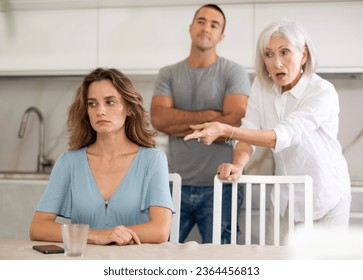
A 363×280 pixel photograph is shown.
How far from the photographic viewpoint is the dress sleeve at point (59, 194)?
3.91 feet

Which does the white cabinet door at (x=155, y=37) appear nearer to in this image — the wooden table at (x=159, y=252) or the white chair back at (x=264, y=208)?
the white chair back at (x=264, y=208)

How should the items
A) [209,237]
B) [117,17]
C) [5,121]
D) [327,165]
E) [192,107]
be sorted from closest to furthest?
[327,165]
[209,237]
[192,107]
[117,17]
[5,121]

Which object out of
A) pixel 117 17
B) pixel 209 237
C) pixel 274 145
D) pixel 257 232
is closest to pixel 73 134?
pixel 274 145

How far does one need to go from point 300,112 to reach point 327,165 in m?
0.15

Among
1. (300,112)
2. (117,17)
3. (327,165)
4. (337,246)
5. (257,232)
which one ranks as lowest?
(257,232)

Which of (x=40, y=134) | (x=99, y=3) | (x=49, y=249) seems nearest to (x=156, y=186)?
(x=49, y=249)

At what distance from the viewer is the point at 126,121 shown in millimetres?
1303

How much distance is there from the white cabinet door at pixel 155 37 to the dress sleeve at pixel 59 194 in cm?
114

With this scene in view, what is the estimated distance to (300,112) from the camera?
1385 millimetres

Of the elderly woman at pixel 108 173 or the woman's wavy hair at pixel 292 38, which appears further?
the woman's wavy hair at pixel 292 38

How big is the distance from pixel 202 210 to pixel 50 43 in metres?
1.10

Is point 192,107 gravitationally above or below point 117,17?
below

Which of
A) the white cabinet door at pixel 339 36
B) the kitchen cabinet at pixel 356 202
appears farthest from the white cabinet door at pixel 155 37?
the kitchen cabinet at pixel 356 202
